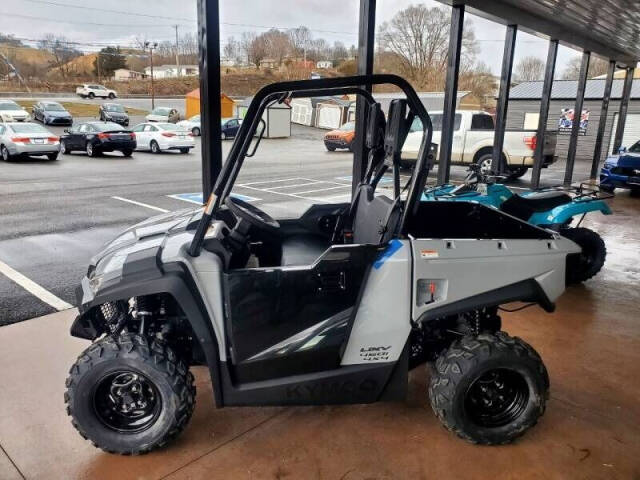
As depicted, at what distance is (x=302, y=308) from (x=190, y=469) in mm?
826

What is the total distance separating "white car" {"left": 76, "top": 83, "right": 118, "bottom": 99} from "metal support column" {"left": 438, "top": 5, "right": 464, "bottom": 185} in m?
4.10

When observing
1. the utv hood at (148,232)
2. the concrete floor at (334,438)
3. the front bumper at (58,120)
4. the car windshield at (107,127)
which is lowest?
the concrete floor at (334,438)

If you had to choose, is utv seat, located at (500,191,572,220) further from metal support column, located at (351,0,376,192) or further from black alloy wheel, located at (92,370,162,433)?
black alloy wheel, located at (92,370,162,433)

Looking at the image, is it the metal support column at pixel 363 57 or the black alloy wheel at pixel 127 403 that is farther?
the metal support column at pixel 363 57

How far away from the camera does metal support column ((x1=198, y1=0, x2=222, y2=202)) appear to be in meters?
3.29

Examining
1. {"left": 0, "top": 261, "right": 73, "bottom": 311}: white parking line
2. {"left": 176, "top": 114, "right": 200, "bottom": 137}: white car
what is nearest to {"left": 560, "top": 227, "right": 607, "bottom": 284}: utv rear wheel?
{"left": 176, "top": 114, "right": 200, "bottom": 137}: white car


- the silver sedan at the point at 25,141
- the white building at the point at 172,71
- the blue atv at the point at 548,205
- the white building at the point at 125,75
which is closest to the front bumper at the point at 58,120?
the silver sedan at the point at 25,141

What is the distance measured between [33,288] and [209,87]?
2.26m

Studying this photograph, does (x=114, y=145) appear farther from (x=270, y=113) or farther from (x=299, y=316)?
(x=299, y=316)

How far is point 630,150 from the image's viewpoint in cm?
1052

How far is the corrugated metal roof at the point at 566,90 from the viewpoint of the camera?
18828 millimetres

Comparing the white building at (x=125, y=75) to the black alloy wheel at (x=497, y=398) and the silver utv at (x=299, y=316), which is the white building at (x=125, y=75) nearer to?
the silver utv at (x=299, y=316)

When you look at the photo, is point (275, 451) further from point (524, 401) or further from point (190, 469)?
point (524, 401)

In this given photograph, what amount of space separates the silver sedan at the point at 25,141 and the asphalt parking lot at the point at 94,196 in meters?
0.32
